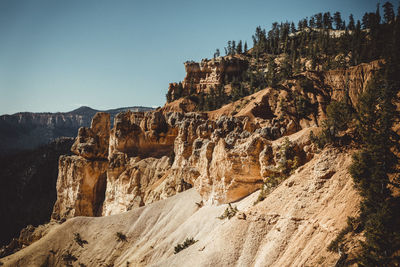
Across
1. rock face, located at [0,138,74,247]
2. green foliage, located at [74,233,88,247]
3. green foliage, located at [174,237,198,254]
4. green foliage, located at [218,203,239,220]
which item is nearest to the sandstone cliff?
green foliage, located at [74,233,88,247]

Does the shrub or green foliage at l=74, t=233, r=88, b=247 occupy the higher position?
the shrub

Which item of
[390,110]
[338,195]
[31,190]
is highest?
[390,110]

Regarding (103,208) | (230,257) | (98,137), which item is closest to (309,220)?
(230,257)

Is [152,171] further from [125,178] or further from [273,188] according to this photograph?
[273,188]

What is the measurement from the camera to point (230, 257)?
20.4 m

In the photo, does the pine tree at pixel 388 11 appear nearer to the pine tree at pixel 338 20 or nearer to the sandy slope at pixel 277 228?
the pine tree at pixel 338 20

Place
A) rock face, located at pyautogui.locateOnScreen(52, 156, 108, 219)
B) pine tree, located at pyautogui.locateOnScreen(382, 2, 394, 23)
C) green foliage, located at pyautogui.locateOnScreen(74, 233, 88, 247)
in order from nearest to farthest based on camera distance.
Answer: green foliage, located at pyautogui.locateOnScreen(74, 233, 88, 247)
rock face, located at pyautogui.locateOnScreen(52, 156, 108, 219)
pine tree, located at pyautogui.locateOnScreen(382, 2, 394, 23)

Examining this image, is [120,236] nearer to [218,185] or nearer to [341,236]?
[218,185]

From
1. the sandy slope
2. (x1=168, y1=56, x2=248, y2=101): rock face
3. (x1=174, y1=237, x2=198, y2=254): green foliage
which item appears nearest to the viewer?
the sandy slope

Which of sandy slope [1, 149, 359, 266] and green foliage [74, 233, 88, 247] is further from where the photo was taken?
green foliage [74, 233, 88, 247]

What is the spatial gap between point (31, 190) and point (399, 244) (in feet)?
435

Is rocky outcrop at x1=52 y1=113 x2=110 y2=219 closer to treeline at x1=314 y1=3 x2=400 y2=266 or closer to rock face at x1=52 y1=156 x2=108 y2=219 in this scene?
rock face at x1=52 y1=156 x2=108 y2=219

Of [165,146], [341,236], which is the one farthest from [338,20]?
[341,236]

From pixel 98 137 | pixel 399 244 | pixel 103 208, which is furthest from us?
pixel 98 137
